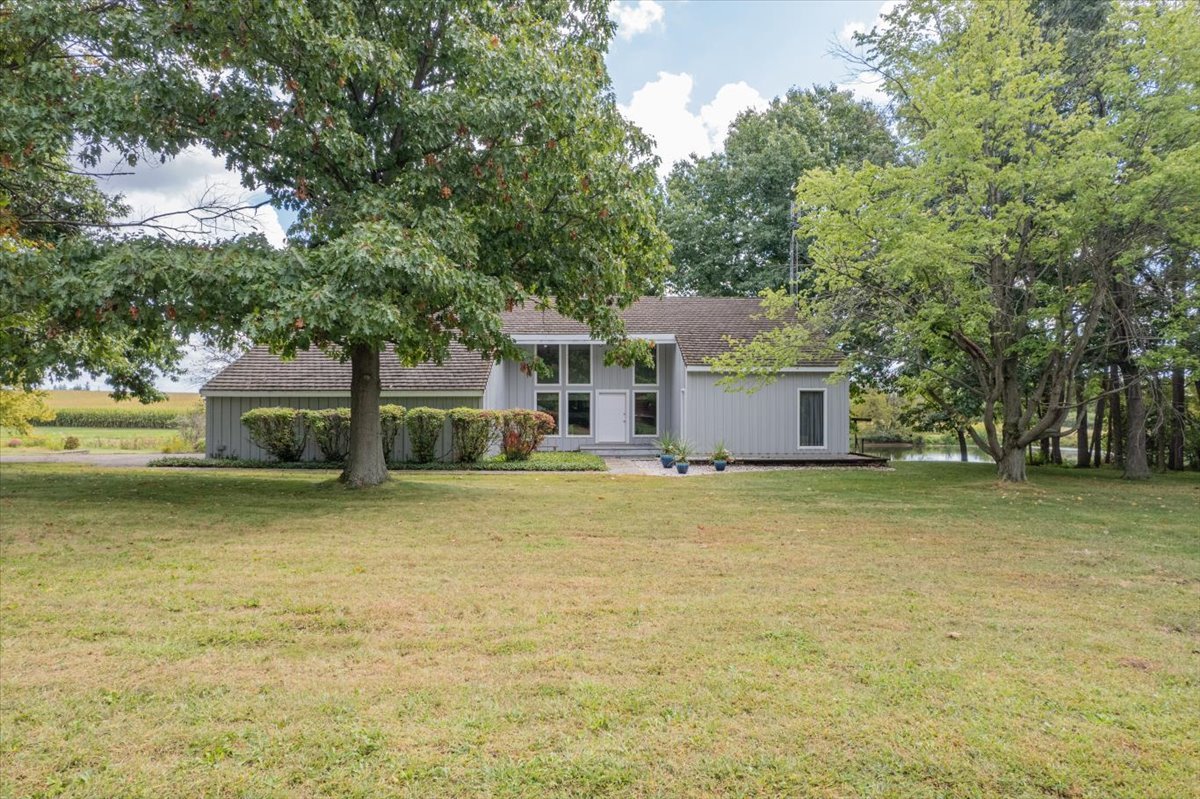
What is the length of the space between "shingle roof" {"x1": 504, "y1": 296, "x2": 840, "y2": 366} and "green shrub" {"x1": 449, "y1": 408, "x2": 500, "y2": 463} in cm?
459

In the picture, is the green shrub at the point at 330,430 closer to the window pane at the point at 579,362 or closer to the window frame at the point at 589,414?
the window frame at the point at 589,414

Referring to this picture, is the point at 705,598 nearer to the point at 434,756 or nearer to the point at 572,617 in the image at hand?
the point at 572,617

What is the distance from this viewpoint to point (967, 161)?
36.4 feet

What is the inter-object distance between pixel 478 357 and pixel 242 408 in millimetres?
6469

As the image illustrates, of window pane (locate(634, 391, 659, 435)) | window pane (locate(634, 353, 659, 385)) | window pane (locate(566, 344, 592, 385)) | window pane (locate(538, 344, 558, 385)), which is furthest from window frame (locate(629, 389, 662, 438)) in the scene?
window pane (locate(538, 344, 558, 385))

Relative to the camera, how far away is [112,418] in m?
35.2

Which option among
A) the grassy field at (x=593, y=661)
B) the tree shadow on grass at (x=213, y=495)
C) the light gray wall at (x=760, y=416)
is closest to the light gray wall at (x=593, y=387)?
the light gray wall at (x=760, y=416)

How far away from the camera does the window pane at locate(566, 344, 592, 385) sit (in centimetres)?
2147

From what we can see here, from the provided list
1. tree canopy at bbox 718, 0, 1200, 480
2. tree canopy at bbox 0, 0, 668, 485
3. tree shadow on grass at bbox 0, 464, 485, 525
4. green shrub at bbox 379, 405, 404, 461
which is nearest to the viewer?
tree canopy at bbox 0, 0, 668, 485

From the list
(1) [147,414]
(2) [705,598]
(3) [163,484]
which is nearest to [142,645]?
(2) [705,598]

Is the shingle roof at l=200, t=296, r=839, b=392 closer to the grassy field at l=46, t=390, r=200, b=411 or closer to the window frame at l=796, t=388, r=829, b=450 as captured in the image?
the window frame at l=796, t=388, r=829, b=450

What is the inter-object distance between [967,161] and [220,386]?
17958 millimetres

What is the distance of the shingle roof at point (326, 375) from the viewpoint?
17.8m

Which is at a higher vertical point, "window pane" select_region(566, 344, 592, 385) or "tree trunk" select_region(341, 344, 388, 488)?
"window pane" select_region(566, 344, 592, 385)
